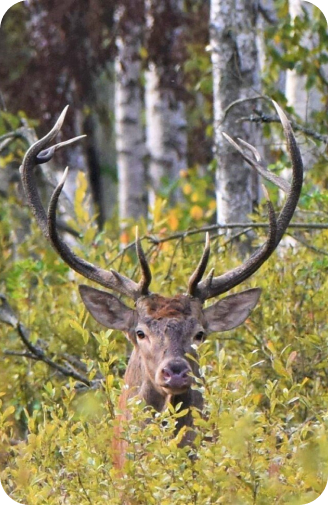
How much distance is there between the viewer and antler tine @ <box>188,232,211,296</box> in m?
6.51

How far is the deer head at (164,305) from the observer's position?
6363 millimetres

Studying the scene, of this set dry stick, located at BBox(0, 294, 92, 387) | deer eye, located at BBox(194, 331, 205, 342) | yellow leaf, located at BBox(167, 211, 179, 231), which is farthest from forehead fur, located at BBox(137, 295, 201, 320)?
yellow leaf, located at BBox(167, 211, 179, 231)

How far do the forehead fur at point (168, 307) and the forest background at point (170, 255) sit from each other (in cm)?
31

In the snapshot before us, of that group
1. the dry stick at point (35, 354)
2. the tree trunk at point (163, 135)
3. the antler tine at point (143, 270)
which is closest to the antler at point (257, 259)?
the antler tine at point (143, 270)

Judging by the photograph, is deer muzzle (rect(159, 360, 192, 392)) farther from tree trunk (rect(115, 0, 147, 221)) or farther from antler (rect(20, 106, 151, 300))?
tree trunk (rect(115, 0, 147, 221))

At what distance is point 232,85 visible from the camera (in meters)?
8.82

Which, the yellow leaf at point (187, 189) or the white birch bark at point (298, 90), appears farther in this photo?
the yellow leaf at point (187, 189)

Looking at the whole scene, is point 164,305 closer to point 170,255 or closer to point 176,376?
point 176,376

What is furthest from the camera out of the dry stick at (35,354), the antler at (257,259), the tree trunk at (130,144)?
the tree trunk at (130,144)

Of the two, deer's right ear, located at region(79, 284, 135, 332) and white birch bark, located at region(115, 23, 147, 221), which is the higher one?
white birch bark, located at region(115, 23, 147, 221)

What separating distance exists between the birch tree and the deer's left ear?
6027 millimetres

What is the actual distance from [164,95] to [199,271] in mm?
7494

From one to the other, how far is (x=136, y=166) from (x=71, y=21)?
10.5 ft

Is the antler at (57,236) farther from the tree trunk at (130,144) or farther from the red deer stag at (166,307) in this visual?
the tree trunk at (130,144)
